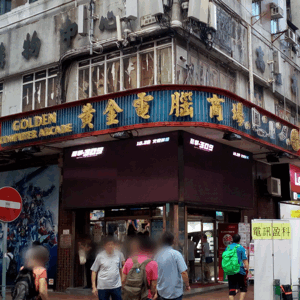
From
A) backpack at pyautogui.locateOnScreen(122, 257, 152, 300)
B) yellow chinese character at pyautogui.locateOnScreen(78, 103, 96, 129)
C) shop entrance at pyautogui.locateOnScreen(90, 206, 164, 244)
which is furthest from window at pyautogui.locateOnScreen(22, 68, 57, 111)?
backpack at pyautogui.locateOnScreen(122, 257, 152, 300)

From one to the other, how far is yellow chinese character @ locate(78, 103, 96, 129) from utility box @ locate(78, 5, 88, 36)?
3.39m

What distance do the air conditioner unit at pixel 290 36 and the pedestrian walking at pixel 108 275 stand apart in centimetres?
1606

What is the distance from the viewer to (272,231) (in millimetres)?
10047

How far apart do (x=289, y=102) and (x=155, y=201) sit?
1122cm

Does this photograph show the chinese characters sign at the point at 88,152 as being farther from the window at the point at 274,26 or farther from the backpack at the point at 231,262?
the window at the point at 274,26

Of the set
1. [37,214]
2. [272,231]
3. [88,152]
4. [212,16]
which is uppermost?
[212,16]

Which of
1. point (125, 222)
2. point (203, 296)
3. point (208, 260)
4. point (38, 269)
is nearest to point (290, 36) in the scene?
point (208, 260)

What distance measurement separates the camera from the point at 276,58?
19922 millimetres

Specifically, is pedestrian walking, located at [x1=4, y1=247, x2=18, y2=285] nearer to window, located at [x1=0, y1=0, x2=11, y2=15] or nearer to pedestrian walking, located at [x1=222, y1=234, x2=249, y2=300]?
pedestrian walking, located at [x1=222, y1=234, x2=249, y2=300]

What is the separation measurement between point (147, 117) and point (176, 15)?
→ 3645mm

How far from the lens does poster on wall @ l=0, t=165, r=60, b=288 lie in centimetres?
1565

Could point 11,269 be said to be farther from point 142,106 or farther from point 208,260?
point 142,106

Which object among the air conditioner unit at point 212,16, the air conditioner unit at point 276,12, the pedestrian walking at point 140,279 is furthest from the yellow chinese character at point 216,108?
the air conditioner unit at point 276,12

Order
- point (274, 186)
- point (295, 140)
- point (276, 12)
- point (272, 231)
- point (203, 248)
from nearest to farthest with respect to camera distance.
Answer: point (272, 231), point (203, 248), point (295, 140), point (274, 186), point (276, 12)
